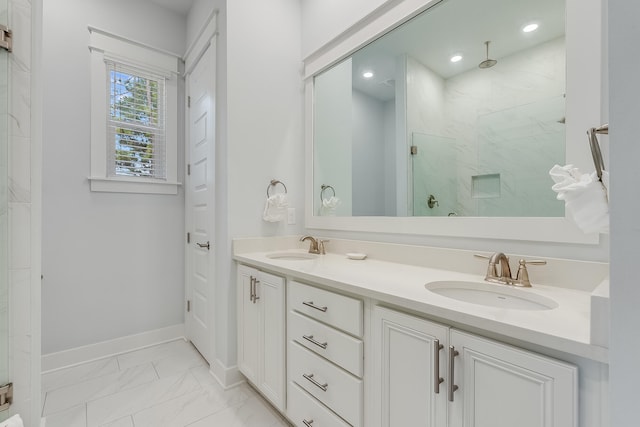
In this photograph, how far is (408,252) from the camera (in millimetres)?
1559

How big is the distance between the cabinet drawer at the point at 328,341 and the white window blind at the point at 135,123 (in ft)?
6.51

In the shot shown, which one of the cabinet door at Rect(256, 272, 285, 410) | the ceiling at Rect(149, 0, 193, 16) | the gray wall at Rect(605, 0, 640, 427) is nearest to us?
the gray wall at Rect(605, 0, 640, 427)

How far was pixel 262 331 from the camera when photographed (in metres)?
1.65

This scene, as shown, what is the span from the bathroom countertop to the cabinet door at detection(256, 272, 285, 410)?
0.11 meters

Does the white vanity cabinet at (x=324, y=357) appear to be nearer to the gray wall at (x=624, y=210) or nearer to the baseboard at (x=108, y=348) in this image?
the gray wall at (x=624, y=210)

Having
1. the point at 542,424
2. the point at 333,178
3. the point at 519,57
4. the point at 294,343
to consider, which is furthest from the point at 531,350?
the point at 333,178

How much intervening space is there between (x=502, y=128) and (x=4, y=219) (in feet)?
6.90

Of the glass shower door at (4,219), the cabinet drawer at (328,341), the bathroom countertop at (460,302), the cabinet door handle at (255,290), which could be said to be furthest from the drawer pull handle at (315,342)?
the glass shower door at (4,219)

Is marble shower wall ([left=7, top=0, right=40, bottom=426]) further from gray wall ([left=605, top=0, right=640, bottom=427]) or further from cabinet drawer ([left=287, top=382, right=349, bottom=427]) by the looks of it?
gray wall ([left=605, top=0, right=640, bottom=427])

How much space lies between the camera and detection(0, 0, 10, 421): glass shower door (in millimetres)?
1152

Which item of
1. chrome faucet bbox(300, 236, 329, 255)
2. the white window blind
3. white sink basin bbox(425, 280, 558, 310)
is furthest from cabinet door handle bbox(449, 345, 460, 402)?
the white window blind

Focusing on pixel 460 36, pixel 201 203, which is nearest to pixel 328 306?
pixel 460 36

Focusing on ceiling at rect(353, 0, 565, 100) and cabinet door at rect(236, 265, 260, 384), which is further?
cabinet door at rect(236, 265, 260, 384)

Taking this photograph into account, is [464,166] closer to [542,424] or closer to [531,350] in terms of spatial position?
[531,350]
